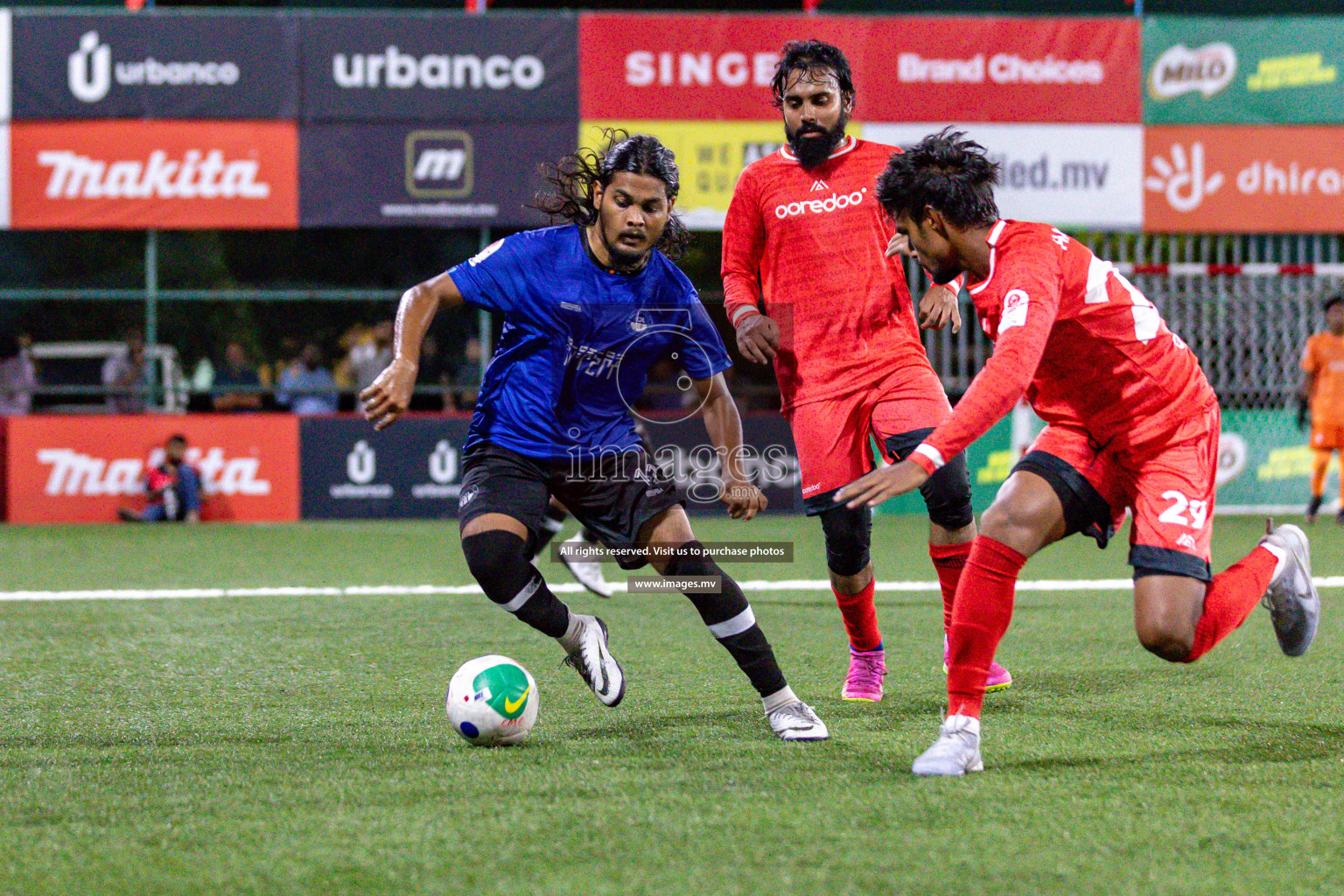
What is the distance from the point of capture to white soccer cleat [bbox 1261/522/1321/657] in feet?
15.1

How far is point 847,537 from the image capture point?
5.32 meters

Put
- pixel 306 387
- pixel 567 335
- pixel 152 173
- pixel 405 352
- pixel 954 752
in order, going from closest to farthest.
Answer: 1. pixel 954 752
2. pixel 405 352
3. pixel 567 335
4. pixel 152 173
5. pixel 306 387

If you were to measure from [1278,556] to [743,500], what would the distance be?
1.67 meters

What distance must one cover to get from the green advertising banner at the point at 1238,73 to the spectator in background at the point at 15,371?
1193cm

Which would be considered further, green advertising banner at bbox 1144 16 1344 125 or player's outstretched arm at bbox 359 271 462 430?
green advertising banner at bbox 1144 16 1344 125

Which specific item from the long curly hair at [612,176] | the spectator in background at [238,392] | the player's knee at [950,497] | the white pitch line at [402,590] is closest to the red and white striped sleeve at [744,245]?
the long curly hair at [612,176]

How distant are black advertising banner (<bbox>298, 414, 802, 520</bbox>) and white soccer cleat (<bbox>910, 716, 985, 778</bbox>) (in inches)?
409

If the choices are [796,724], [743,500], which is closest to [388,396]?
[743,500]

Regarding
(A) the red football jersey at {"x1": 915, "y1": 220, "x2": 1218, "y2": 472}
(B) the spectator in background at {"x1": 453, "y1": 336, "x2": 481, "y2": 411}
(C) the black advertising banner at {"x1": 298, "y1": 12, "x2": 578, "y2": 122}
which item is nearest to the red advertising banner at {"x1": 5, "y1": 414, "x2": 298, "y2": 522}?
(B) the spectator in background at {"x1": 453, "y1": 336, "x2": 481, "y2": 411}

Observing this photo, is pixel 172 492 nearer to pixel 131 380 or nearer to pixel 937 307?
pixel 131 380

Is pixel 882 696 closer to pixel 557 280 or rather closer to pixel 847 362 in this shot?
pixel 847 362

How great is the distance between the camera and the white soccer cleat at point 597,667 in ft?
15.9

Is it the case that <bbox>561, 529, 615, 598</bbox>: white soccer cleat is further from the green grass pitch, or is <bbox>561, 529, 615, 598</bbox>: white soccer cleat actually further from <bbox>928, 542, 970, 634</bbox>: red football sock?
<bbox>928, 542, 970, 634</bbox>: red football sock

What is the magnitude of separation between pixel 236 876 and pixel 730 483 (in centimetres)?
217
